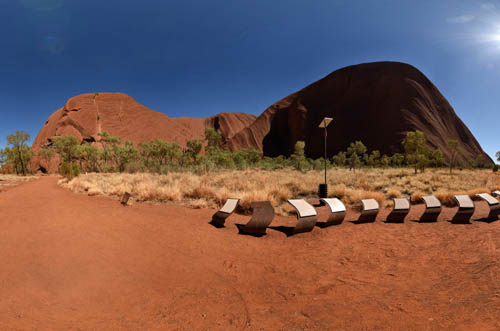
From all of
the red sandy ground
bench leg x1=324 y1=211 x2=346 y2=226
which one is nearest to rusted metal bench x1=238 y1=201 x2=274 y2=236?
the red sandy ground

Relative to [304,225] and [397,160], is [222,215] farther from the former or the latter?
[397,160]

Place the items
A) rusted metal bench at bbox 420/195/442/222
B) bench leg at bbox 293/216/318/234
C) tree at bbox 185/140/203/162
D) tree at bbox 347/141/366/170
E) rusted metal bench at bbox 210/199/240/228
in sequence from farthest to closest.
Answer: tree at bbox 185/140/203/162
tree at bbox 347/141/366/170
rusted metal bench at bbox 420/195/442/222
rusted metal bench at bbox 210/199/240/228
bench leg at bbox 293/216/318/234

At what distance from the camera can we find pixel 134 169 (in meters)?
34.9

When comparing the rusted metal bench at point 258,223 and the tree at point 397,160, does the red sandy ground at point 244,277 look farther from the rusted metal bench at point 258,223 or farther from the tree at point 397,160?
the tree at point 397,160

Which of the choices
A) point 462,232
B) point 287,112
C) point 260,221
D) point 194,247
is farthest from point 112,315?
point 287,112

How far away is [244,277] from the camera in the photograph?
3537 mm

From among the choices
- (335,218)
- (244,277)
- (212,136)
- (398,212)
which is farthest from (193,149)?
(244,277)

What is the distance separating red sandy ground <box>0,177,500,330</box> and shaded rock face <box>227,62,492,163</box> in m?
55.6

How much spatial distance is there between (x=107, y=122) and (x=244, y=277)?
93535 millimetres

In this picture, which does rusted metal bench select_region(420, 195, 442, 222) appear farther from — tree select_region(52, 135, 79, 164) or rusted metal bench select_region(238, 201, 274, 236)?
tree select_region(52, 135, 79, 164)

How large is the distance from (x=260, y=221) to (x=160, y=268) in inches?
99.1

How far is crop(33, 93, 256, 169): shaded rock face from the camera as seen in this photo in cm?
7525

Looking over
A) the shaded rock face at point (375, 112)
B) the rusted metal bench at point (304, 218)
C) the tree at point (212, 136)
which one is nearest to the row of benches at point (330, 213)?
the rusted metal bench at point (304, 218)

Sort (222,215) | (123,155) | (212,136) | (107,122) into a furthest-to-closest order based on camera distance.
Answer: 1. (107,122)
2. (212,136)
3. (123,155)
4. (222,215)
